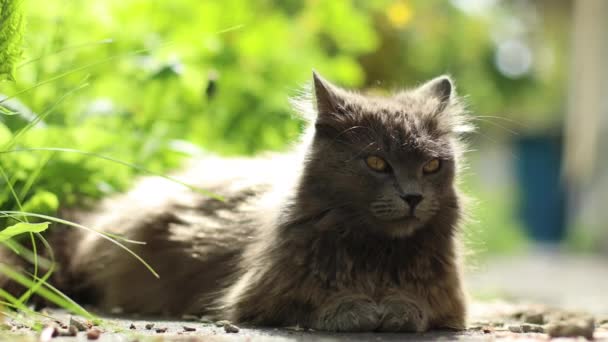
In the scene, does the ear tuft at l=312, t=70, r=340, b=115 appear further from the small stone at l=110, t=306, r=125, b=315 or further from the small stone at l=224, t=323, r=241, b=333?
the small stone at l=110, t=306, r=125, b=315

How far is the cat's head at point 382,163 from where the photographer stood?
3312 mm

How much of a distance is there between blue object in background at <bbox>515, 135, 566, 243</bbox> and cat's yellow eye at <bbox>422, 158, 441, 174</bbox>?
20.4 metres

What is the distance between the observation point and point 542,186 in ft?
81.9

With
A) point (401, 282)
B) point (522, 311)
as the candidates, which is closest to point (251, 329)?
point (401, 282)

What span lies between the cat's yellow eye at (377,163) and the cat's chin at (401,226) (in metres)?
0.23

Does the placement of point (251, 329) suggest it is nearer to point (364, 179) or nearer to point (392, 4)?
point (364, 179)

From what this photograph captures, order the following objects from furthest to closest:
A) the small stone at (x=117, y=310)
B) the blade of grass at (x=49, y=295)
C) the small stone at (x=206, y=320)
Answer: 1. the small stone at (x=117, y=310)
2. the small stone at (x=206, y=320)
3. the blade of grass at (x=49, y=295)

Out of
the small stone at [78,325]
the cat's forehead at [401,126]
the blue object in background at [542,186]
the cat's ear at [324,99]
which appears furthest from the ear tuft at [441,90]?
the blue object in background at [542,186]

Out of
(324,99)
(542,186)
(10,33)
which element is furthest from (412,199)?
(542,186)

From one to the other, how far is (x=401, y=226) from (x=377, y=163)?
29 cm

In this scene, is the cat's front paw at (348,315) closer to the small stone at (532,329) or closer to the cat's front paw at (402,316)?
the cat's front paw at (402,316)

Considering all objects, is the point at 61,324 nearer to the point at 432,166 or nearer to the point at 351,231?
the point at 351,231

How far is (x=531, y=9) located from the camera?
20.2 metres

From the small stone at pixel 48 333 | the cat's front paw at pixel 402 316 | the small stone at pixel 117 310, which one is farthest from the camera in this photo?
the small stone at pixel 117 310
